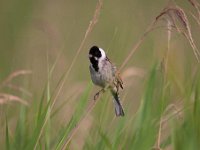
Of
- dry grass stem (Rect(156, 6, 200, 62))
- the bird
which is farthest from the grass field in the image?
the bird

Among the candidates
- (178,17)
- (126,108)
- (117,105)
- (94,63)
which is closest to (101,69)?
(94,63)

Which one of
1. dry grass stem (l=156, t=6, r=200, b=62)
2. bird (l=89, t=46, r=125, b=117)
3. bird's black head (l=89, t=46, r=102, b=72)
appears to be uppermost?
bird's black head (l=89, t=46, r=102, b=72)

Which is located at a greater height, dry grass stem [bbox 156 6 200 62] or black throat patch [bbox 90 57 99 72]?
black throat patch [bbox 90 57 99 72]

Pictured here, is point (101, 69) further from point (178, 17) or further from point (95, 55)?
point (178, 17)

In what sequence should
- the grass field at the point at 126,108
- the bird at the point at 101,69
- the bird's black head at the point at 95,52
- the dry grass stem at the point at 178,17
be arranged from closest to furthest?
1. the dry grass stem at the point at 178,17
2. the grass field at the point at 126,108
3. the bird at the point at 101,69
4. the bird's black head at the point at 95,52

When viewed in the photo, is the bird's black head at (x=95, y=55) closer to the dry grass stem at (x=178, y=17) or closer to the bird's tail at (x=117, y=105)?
the bird's tail at (x=117, y=105)

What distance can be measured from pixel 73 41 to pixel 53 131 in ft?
18.1

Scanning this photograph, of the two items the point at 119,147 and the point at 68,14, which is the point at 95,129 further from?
the point at 68,14

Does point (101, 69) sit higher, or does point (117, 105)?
point (101, 69)

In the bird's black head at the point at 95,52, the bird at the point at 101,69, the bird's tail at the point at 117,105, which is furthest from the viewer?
the bird's black head at the point at 95,52

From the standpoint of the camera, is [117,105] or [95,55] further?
[95,55]

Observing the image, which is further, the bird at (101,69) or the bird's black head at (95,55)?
the bird's black head at (95,55)

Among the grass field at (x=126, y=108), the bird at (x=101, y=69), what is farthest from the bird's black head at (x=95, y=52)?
the grass field at (x=126, y=108)

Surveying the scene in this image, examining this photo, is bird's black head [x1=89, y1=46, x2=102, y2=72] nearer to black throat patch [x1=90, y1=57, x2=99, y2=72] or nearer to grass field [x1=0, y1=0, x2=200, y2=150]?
black throat patch [x1=90, y1=57, x2=99, y2=72]
